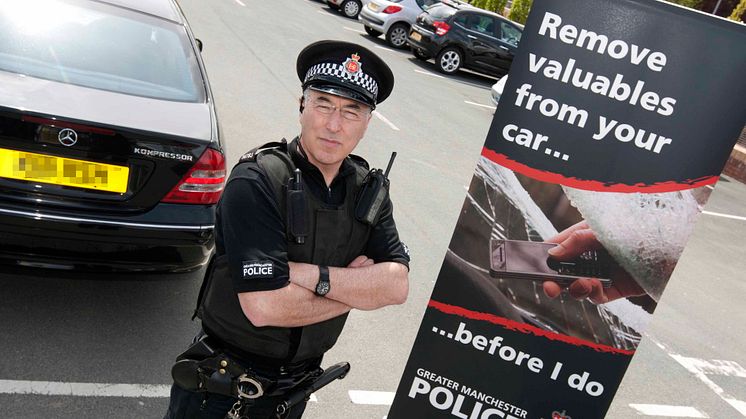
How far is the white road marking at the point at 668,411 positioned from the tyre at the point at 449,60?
11766 millimetres

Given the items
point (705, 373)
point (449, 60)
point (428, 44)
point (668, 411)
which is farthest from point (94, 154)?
point (449, 60)

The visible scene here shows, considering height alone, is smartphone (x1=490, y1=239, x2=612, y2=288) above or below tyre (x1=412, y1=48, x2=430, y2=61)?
above

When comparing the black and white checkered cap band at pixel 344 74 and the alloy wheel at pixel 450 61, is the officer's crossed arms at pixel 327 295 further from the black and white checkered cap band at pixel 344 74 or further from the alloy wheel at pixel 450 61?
the alloy wheel at pixel 450 61

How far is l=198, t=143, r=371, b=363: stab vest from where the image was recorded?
2.04 m

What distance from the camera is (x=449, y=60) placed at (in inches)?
602

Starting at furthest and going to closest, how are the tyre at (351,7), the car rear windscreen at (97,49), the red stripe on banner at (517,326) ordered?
the tyre at (351,7) → the car rear windscreen at (97,49) → the red stripe on banner at (517,326)

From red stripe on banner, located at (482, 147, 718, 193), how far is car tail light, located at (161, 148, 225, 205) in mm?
1617

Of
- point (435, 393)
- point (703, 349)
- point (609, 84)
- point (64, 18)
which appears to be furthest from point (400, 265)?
point (703, 349)

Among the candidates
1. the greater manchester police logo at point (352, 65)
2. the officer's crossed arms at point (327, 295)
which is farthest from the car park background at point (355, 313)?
the greater manchester police logo at point (352, 65)

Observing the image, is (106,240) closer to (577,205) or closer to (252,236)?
(252,236)

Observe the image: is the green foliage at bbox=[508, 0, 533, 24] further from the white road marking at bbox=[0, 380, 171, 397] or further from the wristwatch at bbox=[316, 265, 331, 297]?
the wristwatch at bbox=[316, 265, 331, 297]

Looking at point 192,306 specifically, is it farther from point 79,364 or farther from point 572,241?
point 572,241

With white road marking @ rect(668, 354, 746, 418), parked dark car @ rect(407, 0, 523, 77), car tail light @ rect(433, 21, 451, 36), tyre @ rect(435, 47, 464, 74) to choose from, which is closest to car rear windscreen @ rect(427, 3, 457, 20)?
parked dark car @ rect(407, 0, 523, 77)

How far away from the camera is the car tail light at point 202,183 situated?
329cm
